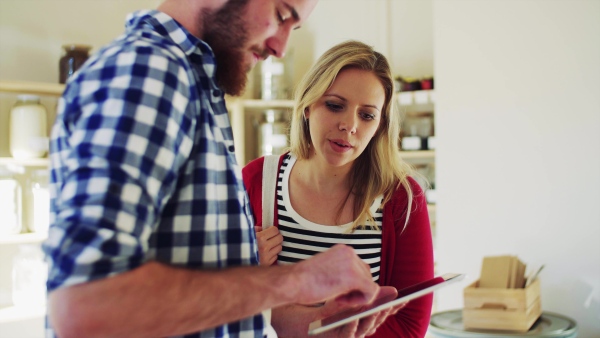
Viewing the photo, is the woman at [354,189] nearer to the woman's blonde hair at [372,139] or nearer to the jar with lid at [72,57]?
the woman's blonde hair at [372,139]

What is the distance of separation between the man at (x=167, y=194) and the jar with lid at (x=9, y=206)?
2445 millimetres

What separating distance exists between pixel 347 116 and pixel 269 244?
344 millimetres

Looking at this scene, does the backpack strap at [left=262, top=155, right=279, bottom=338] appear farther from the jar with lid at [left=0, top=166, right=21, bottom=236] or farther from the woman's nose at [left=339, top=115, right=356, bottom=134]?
the jar with lid at [left=0, top=166, right=21, bottom=236]

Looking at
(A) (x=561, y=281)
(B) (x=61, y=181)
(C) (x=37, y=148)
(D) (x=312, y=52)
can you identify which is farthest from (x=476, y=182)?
(B) (x=61, y=181)

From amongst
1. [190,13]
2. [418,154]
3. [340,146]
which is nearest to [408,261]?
[340,146]

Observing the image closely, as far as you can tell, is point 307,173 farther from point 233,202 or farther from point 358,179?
point 233,202

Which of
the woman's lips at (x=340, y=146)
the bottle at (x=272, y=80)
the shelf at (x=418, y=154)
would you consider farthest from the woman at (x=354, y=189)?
the bottle at (x=272, y=80)

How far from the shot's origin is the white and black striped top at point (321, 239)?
4.66 feet

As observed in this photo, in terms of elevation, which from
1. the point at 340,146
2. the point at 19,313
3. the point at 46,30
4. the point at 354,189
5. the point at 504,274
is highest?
the point at 46,30

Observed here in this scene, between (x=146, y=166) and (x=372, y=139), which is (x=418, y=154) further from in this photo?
(x=146, y=166)

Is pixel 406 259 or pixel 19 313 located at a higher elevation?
pixel 406 259

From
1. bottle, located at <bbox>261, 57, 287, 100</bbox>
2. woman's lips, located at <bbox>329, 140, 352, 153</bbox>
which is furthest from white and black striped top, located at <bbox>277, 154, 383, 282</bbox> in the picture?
bottle, located at <bbox>261, 57, 287, 100</bbox>

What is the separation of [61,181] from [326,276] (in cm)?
33

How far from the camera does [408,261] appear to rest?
1429 mm
